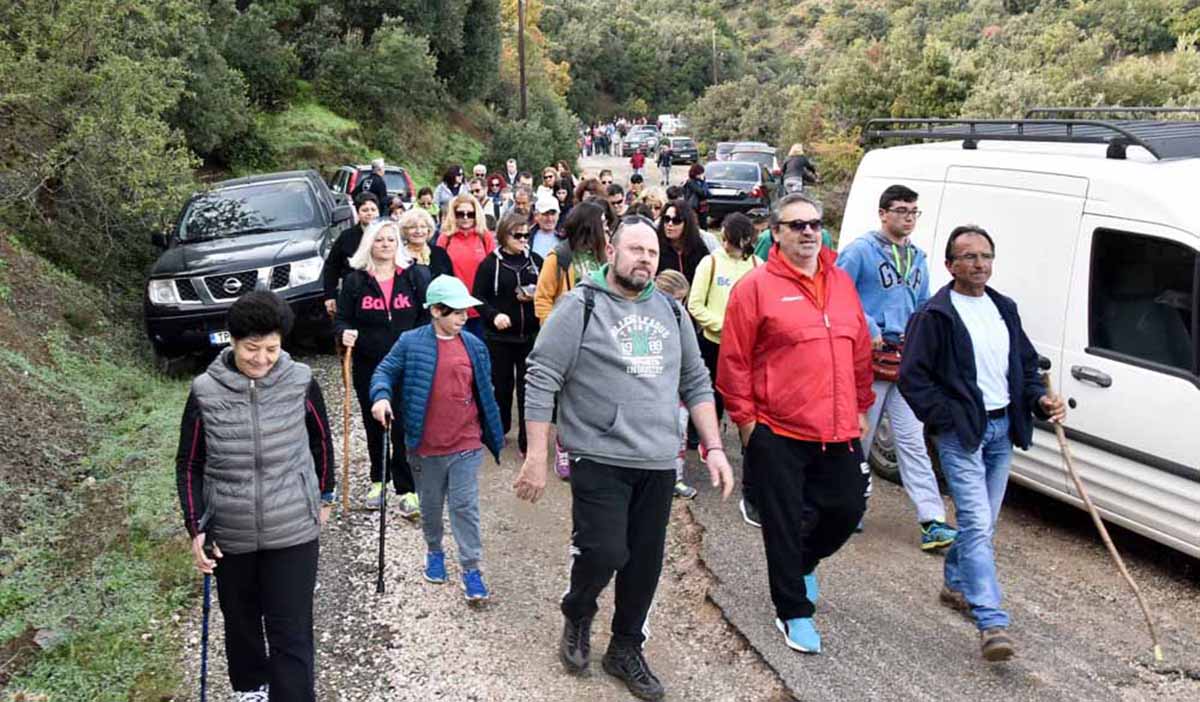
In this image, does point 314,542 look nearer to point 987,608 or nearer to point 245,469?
point 245,469

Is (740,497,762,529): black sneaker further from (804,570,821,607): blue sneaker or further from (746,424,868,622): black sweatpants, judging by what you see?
(746,424,868,622): black sweatpants

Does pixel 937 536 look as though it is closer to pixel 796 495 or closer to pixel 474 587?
pixel 796 495

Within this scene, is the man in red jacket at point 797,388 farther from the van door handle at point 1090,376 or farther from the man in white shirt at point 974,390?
the van door handle at point 1090,376

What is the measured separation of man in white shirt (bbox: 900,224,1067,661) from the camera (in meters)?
4.40

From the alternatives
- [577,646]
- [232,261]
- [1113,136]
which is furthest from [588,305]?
[232,261]

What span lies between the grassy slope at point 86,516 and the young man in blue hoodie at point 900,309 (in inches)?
154

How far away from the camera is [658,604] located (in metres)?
5.14

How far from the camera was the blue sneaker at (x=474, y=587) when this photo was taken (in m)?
5.03

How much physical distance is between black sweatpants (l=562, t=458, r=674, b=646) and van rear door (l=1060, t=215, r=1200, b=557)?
8.90ft

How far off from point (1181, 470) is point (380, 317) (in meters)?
4.51

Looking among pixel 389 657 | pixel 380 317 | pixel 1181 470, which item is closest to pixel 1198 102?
pixel 1181 470

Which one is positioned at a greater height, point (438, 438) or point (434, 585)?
point (438, 438)

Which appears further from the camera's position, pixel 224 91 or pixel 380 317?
pixel 224 91

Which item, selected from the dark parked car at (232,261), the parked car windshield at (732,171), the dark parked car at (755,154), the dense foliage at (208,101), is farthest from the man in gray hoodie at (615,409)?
the dark parked car at (755,154)
